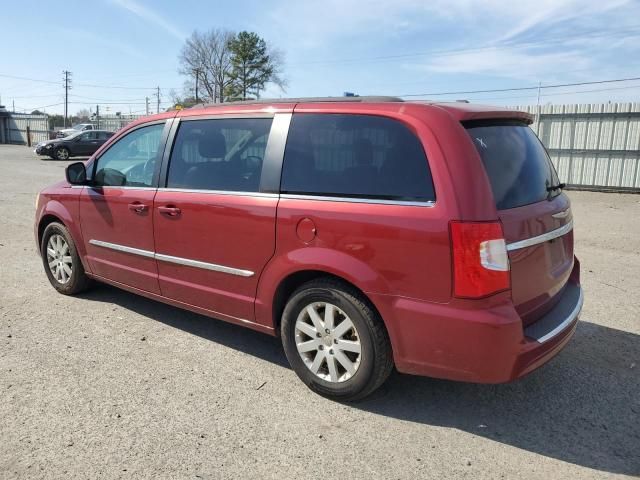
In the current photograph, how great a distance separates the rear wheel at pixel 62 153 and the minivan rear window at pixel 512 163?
2912cm

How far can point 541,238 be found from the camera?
3.12m

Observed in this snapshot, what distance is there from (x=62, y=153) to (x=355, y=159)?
28990 mm

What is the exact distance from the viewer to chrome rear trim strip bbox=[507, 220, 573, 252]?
2881 millimetres

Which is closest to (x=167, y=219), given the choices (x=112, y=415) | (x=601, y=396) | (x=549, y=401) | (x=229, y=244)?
(x=229, y=244)

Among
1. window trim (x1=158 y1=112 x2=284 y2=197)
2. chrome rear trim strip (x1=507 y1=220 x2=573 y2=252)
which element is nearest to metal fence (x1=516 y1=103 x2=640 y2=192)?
chrome rear trim strip (x1=507 y1=220 x2=573 y2=252)

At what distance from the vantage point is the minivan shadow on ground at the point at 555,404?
2.93 m

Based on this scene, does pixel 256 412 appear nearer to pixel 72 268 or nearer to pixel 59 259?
pixel 72 268

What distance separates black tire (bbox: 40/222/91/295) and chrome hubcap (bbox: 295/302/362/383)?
2.80 meters

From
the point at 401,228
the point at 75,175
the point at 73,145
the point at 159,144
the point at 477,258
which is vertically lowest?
the point at 477,258

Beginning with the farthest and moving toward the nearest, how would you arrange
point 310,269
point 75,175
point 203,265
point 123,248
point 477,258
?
1. point 75,175
2. point 123,248
3. point 203,265
4. point 310,269
5. point 477,258

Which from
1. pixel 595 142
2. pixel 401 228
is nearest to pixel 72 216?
pixel 401 228

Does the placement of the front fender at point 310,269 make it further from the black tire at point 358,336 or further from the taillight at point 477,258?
the taillight at point 477,258

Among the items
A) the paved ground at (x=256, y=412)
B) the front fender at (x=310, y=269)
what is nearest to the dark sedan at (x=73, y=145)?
the paved ground at (x=256, y=412)

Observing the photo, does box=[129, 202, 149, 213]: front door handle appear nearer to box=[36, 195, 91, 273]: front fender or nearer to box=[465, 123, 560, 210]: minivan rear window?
box=[36, 195, 91, 273]: front fender
